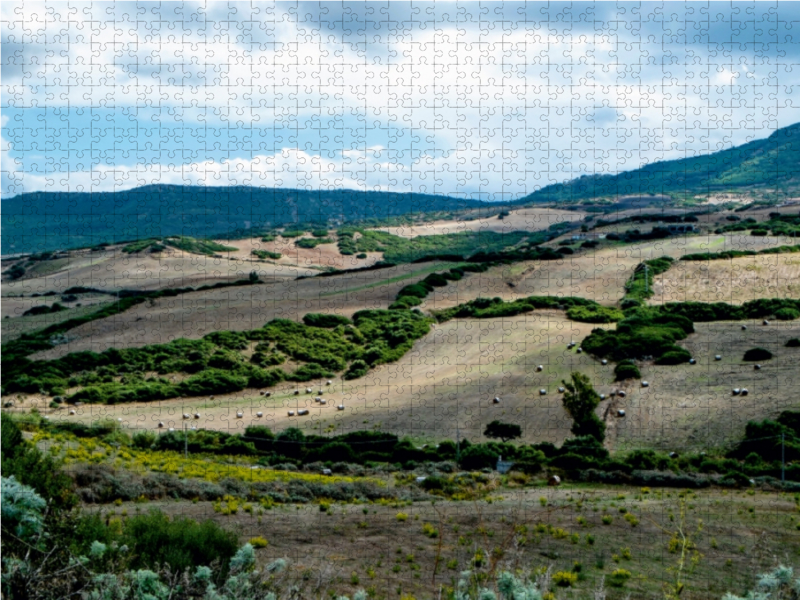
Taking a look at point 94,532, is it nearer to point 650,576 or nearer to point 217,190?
point 650,576

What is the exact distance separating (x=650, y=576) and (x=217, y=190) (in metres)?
63.3

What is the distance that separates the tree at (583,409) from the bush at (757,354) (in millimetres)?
8131

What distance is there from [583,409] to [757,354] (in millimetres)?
9577

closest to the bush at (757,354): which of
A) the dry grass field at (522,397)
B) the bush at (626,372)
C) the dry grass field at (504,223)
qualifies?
the dry grass field at (522,397)

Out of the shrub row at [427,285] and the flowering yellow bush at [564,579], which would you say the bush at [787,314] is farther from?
the flowering yellow bush at [564,579]

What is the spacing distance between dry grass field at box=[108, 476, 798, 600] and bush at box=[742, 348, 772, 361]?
51.5 ft

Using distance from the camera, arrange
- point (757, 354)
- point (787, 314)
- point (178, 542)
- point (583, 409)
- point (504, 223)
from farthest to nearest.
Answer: point (504, 223)
point (787, 314)
point (757, 354)
point (583, 409)
point (178, 542)

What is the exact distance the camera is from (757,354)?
1364 inches

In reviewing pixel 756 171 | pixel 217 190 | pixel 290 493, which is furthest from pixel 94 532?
pixel 756 171

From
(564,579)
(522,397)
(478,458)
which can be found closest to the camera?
(564,579)

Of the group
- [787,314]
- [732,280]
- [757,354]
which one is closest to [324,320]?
[787,314]

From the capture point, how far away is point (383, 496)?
1980 centimetres

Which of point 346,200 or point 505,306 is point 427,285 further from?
point 346,200

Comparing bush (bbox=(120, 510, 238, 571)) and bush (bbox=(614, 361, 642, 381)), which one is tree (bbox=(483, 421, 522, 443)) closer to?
bush (bbox=(614, 361, 642, 381))
